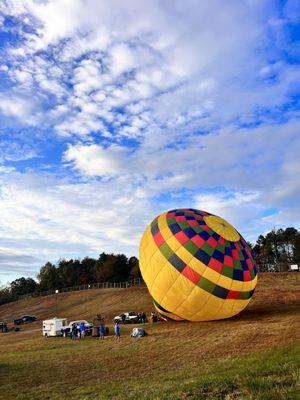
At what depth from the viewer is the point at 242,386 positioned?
25.7ft

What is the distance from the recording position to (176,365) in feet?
49.1

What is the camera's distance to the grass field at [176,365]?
8.31 metres

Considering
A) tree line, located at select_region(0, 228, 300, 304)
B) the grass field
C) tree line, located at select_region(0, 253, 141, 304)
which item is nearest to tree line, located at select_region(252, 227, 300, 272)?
tree line, located at select_region(0, 228, 300, 304)

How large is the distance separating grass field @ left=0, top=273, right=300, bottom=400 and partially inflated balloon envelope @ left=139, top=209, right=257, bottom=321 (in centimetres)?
115

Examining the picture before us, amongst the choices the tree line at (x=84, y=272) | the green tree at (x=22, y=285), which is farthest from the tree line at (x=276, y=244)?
the green tree at (x=22, y=285)

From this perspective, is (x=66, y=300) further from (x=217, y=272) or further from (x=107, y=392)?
(x=107, y=392)

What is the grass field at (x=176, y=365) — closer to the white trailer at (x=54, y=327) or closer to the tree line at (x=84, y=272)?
the white trailer at (x=54, y=327)

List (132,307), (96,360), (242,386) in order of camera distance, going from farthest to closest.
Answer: (132,307) < (96,360) < (242,386)


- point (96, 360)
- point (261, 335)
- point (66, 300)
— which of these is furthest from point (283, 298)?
point (66, 300)

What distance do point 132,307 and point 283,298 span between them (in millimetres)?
16822

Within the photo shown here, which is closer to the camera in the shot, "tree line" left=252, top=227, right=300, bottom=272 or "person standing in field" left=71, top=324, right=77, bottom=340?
"person standing in field" left=71, top=324, right=77, bottom=340

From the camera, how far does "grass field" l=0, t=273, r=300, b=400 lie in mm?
8312

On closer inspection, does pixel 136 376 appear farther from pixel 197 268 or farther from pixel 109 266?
pixel 109 266

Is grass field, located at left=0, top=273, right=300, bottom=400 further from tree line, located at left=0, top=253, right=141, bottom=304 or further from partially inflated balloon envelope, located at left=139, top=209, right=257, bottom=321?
tree line, located at left=0, top=253, right=141, bottom=304
